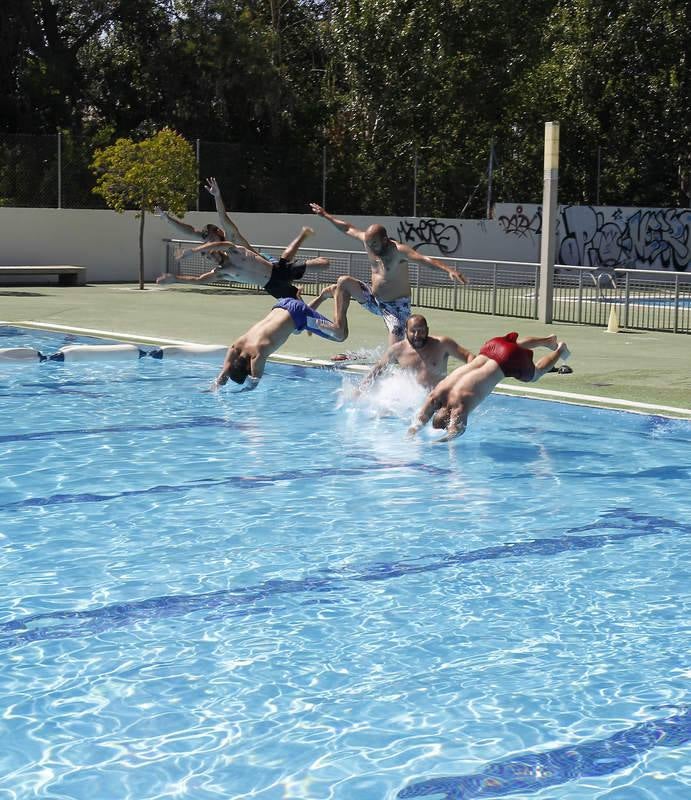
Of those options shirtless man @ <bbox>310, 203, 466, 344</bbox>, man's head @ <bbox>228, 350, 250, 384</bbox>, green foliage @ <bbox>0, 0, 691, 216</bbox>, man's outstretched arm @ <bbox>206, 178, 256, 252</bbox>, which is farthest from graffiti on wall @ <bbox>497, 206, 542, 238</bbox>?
man's head @ <bbox>228, 350, 250, 384</bbox>

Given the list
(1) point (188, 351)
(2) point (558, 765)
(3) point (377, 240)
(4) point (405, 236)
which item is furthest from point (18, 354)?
(4) point (405, 236)

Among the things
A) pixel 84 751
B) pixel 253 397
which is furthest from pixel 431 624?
pixel 253 397

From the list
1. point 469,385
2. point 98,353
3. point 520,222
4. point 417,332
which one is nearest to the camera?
point 469,385

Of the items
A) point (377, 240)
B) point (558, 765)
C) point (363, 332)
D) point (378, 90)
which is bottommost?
point (558, 765)

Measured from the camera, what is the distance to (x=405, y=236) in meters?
34.7

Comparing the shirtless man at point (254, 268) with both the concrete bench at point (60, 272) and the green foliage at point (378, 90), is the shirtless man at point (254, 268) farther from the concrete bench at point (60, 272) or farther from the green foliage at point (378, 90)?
the green foliage at point (378, 90)

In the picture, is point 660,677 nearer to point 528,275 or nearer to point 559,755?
point 559,755

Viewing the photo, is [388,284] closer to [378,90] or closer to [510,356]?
[510,356]

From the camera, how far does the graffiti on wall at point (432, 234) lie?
1363 inches

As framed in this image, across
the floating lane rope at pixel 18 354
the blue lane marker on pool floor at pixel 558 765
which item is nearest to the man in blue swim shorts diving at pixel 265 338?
the floating lane rope at pixel 18 354

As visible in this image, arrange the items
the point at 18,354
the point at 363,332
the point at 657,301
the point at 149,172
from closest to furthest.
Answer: the point at 18,354 < the point at 363,332 < the point at 657,301 < the point at 149,172

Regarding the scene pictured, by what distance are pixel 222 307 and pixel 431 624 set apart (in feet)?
55.8

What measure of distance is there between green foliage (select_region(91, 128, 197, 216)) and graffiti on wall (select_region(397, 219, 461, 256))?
8.84 metres

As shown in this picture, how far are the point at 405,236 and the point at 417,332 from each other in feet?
79.5
